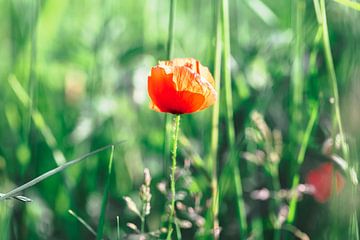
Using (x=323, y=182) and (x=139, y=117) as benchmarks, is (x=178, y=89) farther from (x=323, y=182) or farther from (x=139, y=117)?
(x=139, y=117)

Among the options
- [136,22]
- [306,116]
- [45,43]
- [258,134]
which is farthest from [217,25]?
[136,22]

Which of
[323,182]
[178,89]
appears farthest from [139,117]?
[178,89]

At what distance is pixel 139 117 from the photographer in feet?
5.24

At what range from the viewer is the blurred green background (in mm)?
1205

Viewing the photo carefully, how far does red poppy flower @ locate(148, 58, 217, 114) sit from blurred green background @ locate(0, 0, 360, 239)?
228 millimetres

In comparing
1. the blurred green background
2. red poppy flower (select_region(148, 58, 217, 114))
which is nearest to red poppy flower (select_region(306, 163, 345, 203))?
the blurred green background

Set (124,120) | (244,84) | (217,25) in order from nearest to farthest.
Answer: (217,25), (244,84), (124,120)

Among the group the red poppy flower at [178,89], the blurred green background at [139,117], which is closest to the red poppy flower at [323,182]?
the blurred green background at [139,117]

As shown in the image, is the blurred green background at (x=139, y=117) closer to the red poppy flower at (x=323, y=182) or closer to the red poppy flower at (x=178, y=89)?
the red poppy flower at (x=323, y=182)

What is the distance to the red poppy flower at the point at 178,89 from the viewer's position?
2.81ft

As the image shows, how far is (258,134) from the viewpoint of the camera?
114 cm

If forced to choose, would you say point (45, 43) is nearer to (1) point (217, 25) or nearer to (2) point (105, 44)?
(2) point (105, 44)

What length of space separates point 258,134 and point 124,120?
0.48 meters

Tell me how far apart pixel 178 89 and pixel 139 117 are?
29.0 inches
